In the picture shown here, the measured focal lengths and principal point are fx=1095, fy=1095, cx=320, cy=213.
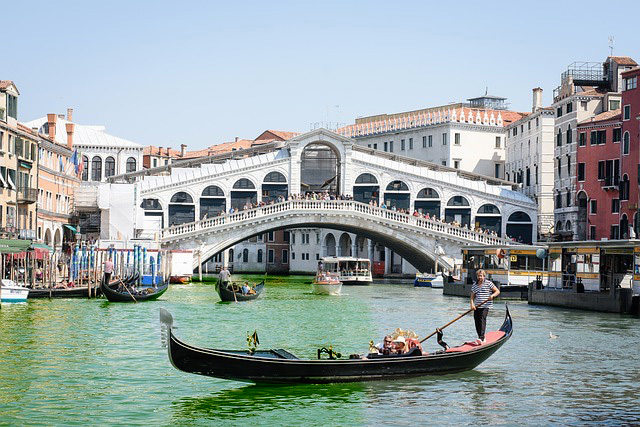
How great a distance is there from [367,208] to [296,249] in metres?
19.6

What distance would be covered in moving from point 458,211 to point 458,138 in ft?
31.4

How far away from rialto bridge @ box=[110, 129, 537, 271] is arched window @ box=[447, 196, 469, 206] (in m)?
0.04

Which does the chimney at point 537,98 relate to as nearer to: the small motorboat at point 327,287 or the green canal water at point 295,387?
the small motorboat at point 327,287

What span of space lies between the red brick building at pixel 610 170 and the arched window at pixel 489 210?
501cm

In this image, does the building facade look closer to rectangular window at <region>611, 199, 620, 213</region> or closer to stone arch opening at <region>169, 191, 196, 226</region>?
stone arch opening at <region>169, 191, 196, 226</region>

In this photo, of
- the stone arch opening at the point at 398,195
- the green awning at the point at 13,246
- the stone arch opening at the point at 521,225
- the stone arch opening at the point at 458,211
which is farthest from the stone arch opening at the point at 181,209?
the green awning at the point at 13,246

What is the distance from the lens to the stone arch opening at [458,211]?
45.0 metres

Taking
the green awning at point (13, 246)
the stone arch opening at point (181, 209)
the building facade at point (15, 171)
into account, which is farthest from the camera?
the stone arch opening at point (181, 209)

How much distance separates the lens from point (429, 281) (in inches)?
1620

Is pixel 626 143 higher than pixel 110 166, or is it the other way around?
pixel 110 166

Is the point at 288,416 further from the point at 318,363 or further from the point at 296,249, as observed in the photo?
the point at 296,249

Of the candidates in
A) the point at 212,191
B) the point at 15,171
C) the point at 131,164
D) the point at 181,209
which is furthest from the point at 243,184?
the point at 131,164

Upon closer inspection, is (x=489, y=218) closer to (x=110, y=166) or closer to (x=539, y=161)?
(x=539, y=161)

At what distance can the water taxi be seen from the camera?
42.1 m
